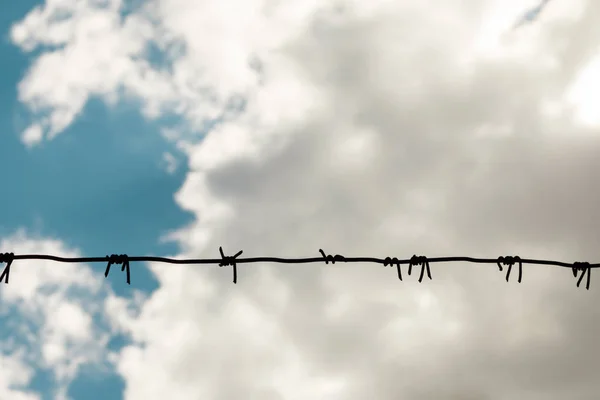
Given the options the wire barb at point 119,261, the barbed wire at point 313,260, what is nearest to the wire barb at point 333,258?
the barbed wire at point 313,260

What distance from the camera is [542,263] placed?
29.0ft

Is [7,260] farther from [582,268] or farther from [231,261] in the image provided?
[582,268]

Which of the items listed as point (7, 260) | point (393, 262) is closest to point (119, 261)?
point (7, 260)

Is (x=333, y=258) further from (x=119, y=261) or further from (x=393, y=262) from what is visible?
(x=119, y=261)

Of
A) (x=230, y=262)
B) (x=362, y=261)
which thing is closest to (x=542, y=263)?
(x=362, y=261)

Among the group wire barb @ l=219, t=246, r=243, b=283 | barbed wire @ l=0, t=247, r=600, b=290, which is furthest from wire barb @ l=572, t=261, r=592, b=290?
wire barb @ l=219, t=246, r=243, b=283

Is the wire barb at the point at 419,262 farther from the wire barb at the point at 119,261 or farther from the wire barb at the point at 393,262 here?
the wire barb at the point at 119,261

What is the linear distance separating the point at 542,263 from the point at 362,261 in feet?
7.94

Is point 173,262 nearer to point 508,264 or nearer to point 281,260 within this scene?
point 281,260

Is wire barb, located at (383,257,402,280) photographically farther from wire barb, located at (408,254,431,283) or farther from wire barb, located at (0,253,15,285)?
wire barb, located at (0,253,15,285)

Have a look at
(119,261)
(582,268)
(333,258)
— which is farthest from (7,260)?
(582,268)

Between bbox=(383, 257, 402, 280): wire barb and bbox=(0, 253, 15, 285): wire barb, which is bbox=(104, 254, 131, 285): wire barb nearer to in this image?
bbox=(0, 253, 15, 285): wire barb

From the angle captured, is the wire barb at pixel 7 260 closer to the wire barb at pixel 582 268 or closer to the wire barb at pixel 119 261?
the wire barb at pixel 119 261

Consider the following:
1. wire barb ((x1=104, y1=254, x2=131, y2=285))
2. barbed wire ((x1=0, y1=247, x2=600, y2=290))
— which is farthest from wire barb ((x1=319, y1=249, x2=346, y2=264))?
wire barb ((x1=104, y1=254, x2=131, y2=285))
